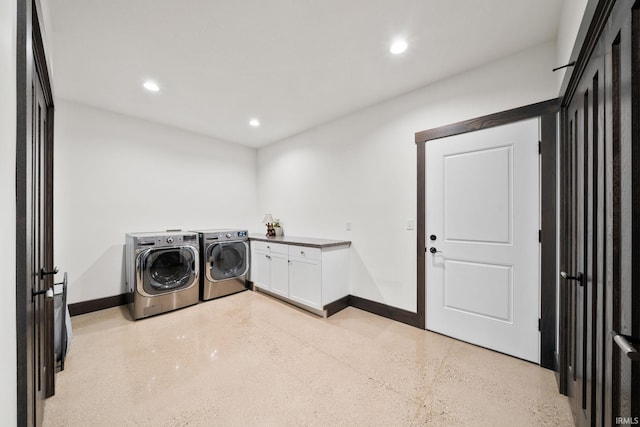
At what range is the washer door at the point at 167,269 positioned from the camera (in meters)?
2.97

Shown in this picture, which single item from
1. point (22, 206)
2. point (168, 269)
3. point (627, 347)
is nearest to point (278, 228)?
point (168, 269)

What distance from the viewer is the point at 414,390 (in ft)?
5.74

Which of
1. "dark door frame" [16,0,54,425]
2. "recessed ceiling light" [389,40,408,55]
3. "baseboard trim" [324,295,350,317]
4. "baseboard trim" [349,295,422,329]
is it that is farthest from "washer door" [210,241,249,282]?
"recessed ceiling light" [389,40,408,55]

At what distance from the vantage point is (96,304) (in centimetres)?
315

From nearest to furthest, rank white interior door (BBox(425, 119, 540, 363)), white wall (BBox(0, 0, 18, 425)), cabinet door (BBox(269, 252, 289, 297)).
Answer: white wall (BBox(0, 0, 18, 425)), white interior door (BBox(425, 119, 540, 363)), cabinet door (BBox(269, 252, 289, 297))

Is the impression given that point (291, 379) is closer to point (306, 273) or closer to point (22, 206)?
point (306, 273)

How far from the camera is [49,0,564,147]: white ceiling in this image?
1692mm

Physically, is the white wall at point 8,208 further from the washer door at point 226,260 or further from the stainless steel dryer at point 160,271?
the washer door at point 226,260

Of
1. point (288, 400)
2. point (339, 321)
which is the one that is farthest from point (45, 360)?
point (339, 321)

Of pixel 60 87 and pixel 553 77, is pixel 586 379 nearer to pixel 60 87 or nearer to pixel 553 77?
pixel 553 77

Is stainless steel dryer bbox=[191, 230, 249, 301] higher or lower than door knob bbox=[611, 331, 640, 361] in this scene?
lower

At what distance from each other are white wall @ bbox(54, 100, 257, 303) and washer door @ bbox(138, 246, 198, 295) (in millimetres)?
692

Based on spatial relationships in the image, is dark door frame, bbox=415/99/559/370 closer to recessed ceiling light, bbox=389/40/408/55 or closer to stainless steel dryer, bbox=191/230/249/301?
recessed ceiling light, bbox=389/40/408/55

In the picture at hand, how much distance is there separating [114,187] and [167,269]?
4.24 ft
